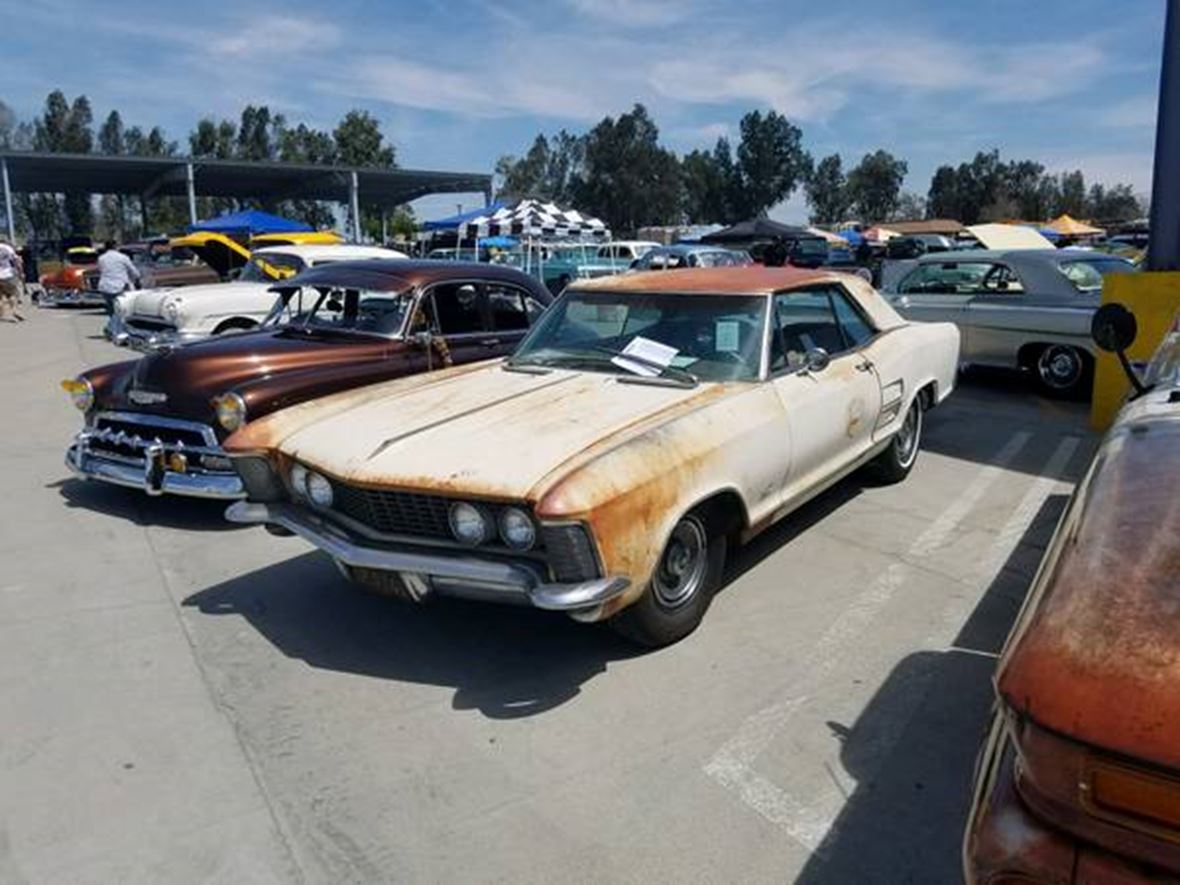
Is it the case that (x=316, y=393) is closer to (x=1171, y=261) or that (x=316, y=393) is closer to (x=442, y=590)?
(x=442, y=590)

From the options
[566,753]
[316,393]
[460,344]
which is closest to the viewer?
[566,753]

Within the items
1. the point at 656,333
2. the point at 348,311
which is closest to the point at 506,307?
the point at 348,311

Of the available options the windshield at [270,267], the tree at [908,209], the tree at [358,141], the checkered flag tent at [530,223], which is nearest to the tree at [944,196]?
the tree at [908,209]

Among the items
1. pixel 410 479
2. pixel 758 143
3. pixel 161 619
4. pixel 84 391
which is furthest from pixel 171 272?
pixel 758 143

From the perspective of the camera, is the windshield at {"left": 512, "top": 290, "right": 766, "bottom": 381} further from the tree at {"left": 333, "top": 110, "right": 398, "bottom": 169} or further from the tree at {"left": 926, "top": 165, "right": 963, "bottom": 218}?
the tree at {"left": 926, "top": 165, "right": 963, "bottom": 218}

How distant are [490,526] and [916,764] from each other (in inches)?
64.9

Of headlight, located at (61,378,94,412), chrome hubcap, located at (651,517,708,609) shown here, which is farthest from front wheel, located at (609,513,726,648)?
headlight, located at (61,378,94,412)

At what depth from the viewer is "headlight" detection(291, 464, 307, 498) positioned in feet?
12.5

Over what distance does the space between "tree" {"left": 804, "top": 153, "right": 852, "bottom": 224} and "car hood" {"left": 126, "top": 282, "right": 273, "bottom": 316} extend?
328ft

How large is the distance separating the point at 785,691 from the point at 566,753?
90 cm

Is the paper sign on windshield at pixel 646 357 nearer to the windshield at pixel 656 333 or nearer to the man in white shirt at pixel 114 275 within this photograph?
the windshield at pixel 656 333

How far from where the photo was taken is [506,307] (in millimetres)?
6996

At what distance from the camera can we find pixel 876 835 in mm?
2562

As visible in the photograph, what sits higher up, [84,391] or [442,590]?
[84,391]
